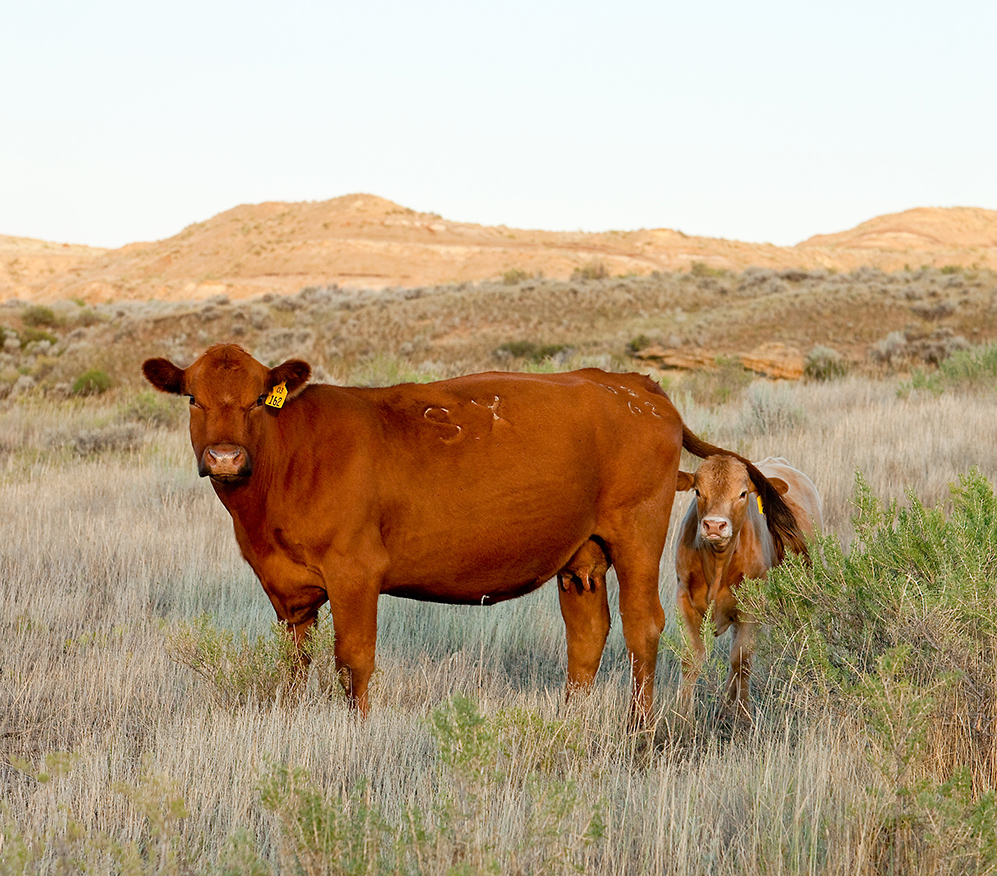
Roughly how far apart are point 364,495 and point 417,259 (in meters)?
71.6

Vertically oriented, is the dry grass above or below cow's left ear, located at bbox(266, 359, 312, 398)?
below

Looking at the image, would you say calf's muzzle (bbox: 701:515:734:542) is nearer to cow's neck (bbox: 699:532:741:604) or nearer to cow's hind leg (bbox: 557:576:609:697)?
cow's neck (bbox: 699:532:741:604)

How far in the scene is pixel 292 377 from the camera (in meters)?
4.27

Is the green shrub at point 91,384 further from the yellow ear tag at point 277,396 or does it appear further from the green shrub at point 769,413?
the yellow ear tag at point 277,396

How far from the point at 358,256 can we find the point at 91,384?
5596 centimetres

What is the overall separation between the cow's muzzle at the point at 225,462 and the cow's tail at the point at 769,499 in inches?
Result: 96.1

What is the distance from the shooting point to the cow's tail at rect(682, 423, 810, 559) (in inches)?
210

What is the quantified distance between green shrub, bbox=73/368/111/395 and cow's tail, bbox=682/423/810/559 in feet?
54.8

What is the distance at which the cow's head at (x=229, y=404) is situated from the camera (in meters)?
3.94

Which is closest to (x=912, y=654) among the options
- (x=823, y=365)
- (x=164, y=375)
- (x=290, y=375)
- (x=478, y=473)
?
(x=478, y=473)

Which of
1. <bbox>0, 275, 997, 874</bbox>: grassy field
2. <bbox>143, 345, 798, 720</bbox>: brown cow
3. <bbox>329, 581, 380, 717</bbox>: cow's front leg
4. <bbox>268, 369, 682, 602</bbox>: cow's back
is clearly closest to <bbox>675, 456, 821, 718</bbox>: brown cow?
<bbox>0, 275, 997, 874</bbox>: grassy field

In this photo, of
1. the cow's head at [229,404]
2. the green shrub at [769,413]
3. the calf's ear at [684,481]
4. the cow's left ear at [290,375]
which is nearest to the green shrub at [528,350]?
the green shrub at [769,413]

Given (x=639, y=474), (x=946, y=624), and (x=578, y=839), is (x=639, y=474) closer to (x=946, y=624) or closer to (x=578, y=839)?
(x=946, y=624)

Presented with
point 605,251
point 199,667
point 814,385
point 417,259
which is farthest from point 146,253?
point 199,667
